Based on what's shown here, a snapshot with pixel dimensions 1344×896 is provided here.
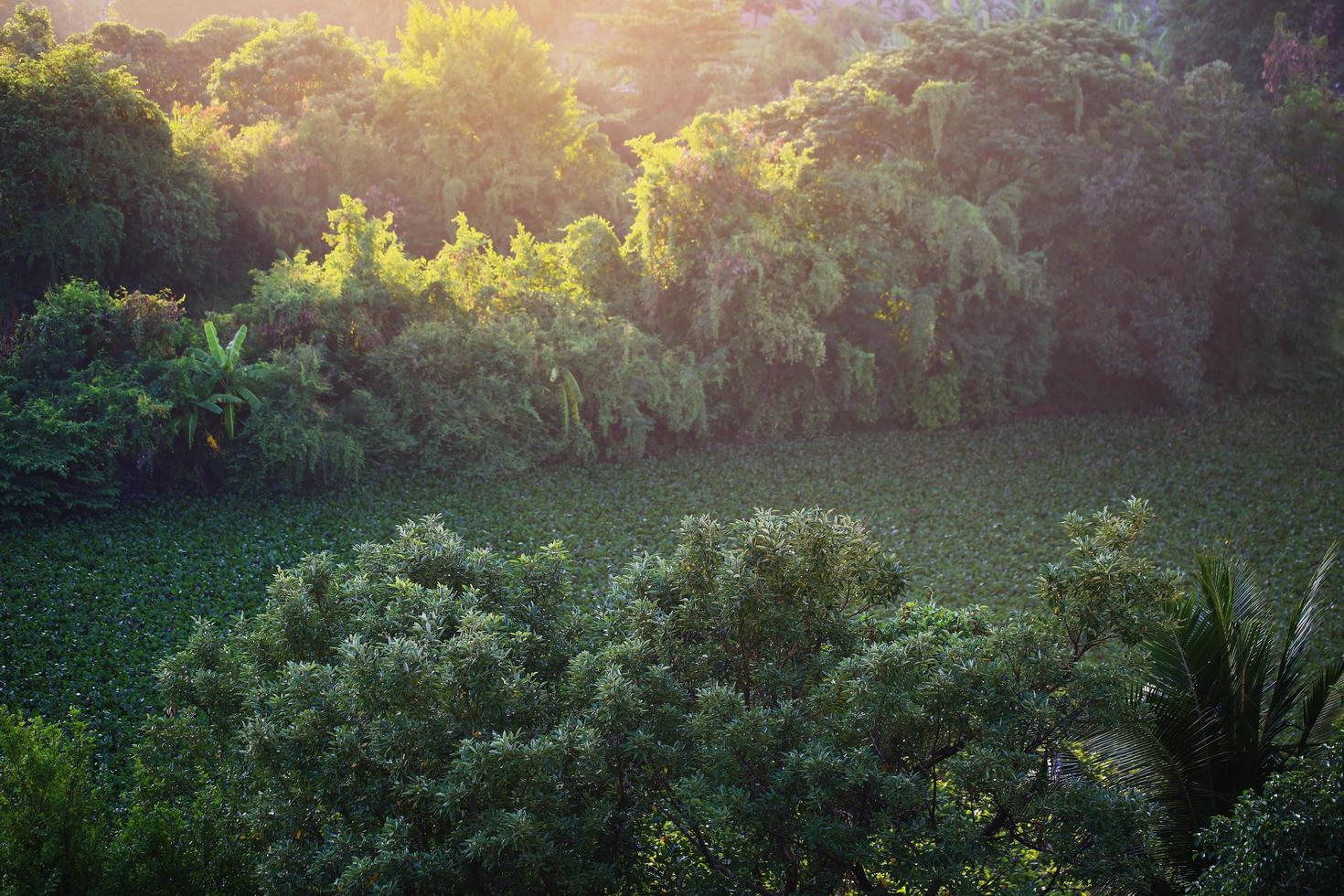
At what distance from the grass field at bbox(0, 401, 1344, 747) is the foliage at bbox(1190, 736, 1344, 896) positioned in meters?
8.34

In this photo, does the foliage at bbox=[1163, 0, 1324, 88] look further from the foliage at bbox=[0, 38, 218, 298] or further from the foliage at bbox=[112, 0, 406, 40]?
the foliage at bbox=[112, 0, 406, 40]

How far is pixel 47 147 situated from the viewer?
16156 mm

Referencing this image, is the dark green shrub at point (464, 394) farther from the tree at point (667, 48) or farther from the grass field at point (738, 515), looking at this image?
the tree at point (667, 48)

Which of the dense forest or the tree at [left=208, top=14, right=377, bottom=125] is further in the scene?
the tree at [left=208, top=14, right=377, bottom=125]

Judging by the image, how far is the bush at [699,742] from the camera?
528 centimetres

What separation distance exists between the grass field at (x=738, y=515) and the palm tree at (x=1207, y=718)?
6.35 m

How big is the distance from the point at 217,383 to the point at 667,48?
81.9 ft

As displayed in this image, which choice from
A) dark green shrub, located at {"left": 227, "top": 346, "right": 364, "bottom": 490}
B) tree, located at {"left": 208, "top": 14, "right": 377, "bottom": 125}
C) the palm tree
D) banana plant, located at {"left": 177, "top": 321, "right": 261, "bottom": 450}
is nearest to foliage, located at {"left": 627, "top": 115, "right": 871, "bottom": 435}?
dark green shrub, located at {"left": 227, "top": 346, "right": 364, "bottom": 490}

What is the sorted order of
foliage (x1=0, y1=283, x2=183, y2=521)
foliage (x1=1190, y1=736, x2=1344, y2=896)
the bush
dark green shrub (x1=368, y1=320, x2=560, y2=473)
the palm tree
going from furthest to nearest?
1. dark green shrub (x1=368, y1=320, x2=560, y2=473)
2. foliage (x1=0, y1=283, x2=183, y2=521)
3. the palm tree
4. the bush
5. foliage (x1=1190, y1=736, x2=1344, y2=896)

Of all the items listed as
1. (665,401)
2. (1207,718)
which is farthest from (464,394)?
(1207,718)

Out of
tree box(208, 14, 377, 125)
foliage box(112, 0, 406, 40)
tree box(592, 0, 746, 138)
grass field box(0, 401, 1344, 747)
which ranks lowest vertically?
grass field box(0, 401, 1344, 747)

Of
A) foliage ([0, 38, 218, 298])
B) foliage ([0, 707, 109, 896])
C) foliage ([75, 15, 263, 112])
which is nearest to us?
foliage ([0, 707, 109, 896])

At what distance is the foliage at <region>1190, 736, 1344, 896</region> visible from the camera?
4.11 metres

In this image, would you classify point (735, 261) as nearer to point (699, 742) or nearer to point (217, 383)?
point (217, 383)
